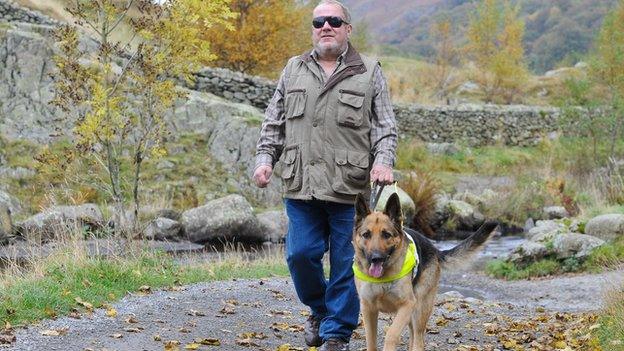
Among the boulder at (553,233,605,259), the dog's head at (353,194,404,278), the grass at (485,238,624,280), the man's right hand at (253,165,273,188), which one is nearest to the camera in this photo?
the dog's head at (353,194,404,278)

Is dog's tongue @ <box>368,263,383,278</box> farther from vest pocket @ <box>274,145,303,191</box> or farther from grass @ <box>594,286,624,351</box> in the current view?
grass @ <box>594,286,624,351</box>

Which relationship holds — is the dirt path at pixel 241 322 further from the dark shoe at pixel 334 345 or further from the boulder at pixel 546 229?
the boulder at pixel 546 229

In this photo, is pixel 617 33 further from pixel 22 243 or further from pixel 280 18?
pixel 22 243

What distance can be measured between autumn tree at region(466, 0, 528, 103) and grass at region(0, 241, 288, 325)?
→ 3299 cm

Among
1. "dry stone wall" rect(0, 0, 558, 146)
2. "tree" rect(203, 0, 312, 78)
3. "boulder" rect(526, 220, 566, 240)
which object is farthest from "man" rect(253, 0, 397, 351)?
"tree" rect(203, 0, 312, 78)

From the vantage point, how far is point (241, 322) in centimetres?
815

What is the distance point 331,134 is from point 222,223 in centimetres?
1227

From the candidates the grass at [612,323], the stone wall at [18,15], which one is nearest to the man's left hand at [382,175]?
the grass at [612,323]

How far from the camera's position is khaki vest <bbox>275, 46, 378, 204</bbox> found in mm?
6223

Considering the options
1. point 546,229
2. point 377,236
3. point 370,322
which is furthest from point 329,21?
point 546,229

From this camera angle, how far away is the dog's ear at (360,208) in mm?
5797

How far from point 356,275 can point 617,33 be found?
29513mm

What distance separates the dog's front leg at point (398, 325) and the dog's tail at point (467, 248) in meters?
1.19

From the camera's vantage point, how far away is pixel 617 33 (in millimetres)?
32281
